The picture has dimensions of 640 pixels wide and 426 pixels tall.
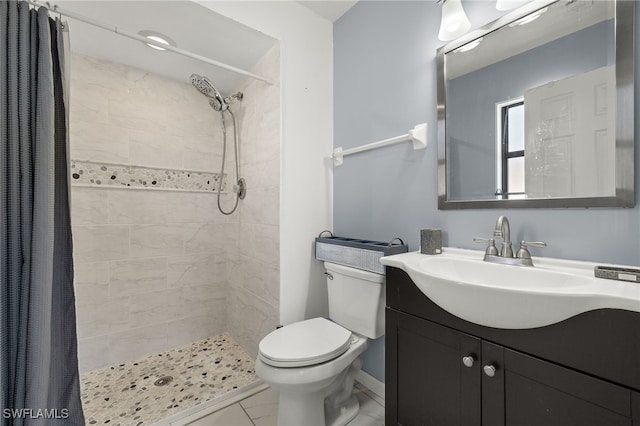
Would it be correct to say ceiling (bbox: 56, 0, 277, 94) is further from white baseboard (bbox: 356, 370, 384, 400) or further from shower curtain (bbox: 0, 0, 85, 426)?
white baseboard (bbox: 356, 370, 384, 400)

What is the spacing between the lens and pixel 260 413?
1.47 meters

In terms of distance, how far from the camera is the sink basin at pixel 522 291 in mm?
650

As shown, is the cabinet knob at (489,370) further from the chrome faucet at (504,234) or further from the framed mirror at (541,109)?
the framed mirror at (541,109)

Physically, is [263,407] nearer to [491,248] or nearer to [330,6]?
[491,248]

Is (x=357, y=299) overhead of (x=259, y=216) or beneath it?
beneath

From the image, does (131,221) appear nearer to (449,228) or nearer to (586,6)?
(449,228)

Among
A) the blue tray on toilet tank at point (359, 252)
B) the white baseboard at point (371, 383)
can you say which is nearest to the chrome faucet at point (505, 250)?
the blue tray on toilet tank at point (359, 252)

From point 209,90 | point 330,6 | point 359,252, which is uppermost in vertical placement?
point 330,6

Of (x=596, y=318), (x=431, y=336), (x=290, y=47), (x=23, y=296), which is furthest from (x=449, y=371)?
(x=290, y=47)

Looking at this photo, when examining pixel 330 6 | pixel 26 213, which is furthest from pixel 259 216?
pixel 330 6

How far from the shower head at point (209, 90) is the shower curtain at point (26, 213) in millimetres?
850

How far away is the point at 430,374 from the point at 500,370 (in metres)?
0.25

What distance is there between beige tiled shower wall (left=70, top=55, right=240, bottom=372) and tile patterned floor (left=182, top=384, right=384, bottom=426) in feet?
2.97

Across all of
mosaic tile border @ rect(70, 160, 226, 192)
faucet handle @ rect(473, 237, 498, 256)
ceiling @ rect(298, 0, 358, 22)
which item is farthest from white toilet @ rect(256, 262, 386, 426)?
ceiling @ rect(298, 0, 358, 22)
